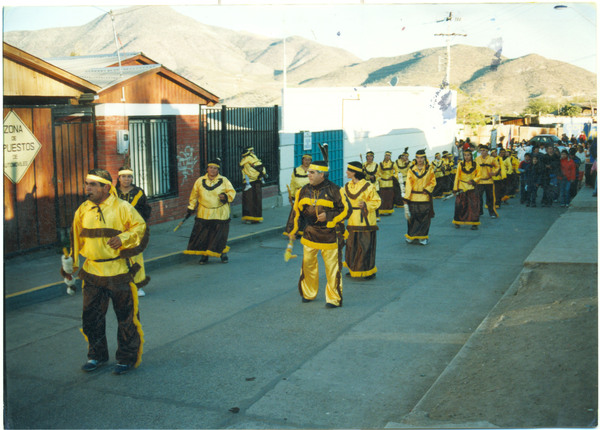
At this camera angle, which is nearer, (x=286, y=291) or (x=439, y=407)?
(x=439, y=407)

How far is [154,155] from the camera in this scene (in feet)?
45.5

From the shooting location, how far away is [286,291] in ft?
31.0

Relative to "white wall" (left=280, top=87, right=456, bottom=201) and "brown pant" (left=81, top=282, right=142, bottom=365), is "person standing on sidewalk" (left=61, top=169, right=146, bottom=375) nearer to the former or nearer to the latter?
"brown pant" (left=81, top=282, right=142, bottom=365)

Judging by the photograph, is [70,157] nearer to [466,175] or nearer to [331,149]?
[466,175]

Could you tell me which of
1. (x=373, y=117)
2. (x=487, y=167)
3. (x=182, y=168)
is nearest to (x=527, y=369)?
(x=182, y=168)

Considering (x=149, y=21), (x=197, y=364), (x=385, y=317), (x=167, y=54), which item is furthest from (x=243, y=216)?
(x=167, y=54)

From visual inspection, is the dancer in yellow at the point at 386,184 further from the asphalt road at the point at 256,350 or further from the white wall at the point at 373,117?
the asphalt road at the point at 256,350

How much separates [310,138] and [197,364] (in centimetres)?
1489

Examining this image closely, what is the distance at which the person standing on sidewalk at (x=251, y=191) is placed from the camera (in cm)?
1578

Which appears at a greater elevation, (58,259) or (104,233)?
(104,233)

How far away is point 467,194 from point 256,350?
32.9ft

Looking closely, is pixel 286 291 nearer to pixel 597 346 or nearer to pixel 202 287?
pixel 202 287

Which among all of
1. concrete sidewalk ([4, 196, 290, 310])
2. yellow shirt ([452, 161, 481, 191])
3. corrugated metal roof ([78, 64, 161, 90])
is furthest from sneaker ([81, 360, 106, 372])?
yellow shirt ([452, 161, 481, 191])

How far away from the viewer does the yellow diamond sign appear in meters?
9.99
